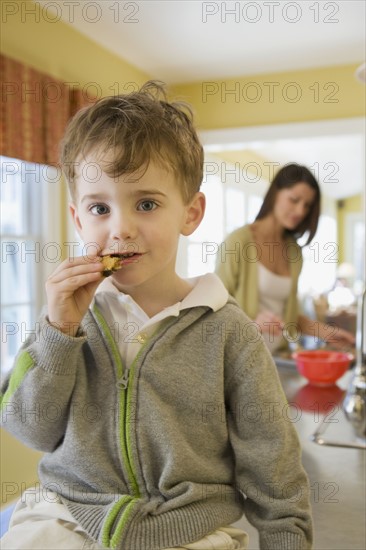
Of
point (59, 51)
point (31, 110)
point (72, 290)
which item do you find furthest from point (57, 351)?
point (59, 51)

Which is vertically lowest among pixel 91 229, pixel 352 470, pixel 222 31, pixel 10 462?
pixel 10 462

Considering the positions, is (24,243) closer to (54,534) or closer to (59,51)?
(59,51)

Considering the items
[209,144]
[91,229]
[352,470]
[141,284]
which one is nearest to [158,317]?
[141,284]


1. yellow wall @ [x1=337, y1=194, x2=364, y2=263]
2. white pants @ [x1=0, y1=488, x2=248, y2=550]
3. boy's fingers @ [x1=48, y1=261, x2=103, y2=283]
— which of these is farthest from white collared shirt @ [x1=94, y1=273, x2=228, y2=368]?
yellow wall @ [x1=337, y1=194, x2=364, y2=263]

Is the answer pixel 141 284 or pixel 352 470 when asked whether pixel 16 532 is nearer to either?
pixel 141 284

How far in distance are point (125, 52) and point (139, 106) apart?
108 inches

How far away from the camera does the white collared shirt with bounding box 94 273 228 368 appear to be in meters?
0.89

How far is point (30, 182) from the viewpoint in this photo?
287cm

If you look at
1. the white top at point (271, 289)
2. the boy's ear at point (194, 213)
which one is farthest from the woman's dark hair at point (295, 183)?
the boy's ear at point (194, 213)

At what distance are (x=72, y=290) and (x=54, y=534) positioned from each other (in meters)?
0.35

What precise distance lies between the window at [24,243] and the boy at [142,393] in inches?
74.0

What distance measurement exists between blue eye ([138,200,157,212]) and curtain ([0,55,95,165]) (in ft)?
5.16

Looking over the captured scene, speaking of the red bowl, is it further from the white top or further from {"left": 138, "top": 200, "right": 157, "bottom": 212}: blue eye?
{"left": 138, "top": 200, "right": 157, "bottom": 212}: blue eye

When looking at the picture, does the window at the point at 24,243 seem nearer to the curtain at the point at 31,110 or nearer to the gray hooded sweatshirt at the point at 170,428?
the curtain at the point at 31,110
